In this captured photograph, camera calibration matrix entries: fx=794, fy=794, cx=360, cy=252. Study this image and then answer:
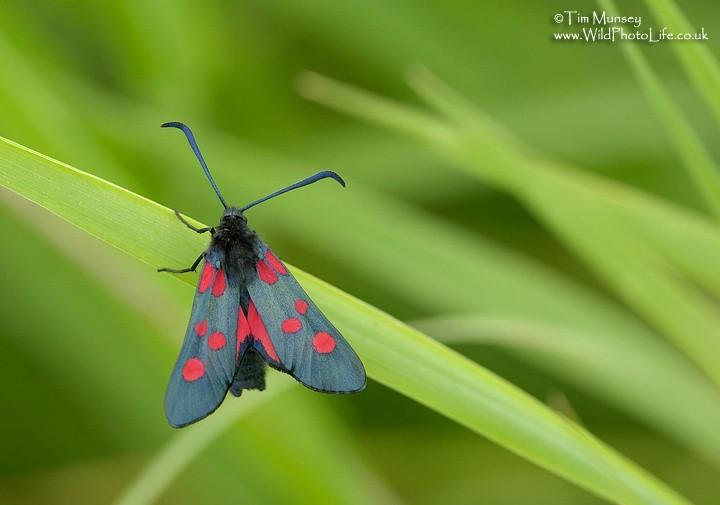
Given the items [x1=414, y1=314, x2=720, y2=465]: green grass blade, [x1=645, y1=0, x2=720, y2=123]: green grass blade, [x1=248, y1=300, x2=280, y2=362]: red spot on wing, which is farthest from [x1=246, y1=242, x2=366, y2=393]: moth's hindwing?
[x1=645, y1=0, x2=720, y2=123]: green grass blade

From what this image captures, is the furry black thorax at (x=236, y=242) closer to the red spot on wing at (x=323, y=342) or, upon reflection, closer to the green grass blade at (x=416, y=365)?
the green grass blade at (x=416, y=365)

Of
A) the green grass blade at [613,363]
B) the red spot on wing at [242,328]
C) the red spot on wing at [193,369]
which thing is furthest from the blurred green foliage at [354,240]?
the red spot on wing at [193,369]

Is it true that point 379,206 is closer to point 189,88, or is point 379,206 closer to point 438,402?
point 189,88

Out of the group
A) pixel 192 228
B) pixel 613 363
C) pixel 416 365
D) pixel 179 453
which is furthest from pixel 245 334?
pixel 613 363

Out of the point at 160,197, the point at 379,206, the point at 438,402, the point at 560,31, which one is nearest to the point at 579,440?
the point at 438,402

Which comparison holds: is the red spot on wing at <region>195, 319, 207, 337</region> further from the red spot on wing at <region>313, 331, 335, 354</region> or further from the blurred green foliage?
the blurred green foliage

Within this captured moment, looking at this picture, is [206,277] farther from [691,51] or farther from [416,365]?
[691,51]
